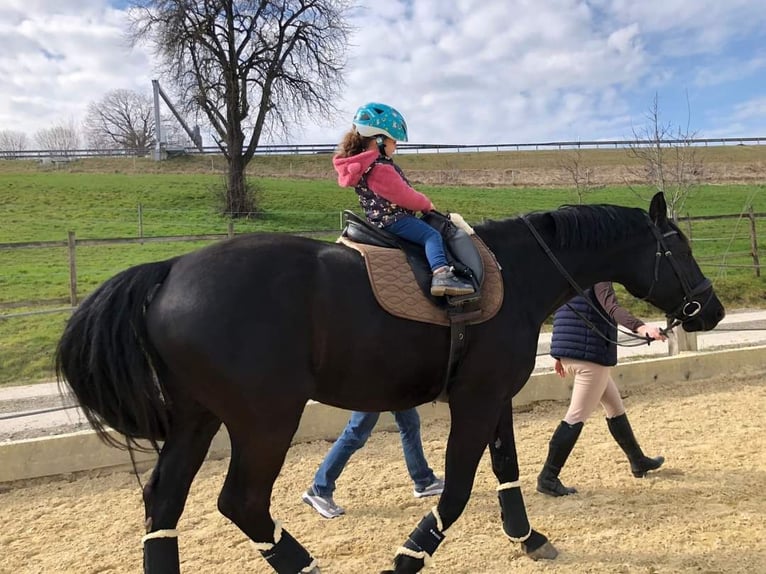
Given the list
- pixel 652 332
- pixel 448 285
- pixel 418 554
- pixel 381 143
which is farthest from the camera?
pixel 652 332

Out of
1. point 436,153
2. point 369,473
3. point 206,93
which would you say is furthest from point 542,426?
point 436,153

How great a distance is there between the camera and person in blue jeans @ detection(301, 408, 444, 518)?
4.06 m

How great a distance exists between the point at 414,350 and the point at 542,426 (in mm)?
3232

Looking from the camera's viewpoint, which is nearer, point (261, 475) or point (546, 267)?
point (261, 475)

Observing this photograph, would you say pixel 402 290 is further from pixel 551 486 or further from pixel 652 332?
pixel 551 486

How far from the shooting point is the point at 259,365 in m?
2.62

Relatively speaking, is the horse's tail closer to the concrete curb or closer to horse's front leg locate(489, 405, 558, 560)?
horse's front leg locate(489, 405, 558, 560)

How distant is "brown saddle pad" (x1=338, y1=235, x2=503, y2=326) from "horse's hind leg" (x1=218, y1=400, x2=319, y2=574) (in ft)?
2.16

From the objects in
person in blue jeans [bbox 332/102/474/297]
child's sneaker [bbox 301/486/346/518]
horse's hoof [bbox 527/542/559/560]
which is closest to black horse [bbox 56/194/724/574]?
person in blue jeans [bbox 332/102/474/297]

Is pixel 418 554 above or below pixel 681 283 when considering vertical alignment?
below

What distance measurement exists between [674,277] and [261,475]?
108 inches

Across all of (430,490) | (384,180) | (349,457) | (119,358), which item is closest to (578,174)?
(430,490)

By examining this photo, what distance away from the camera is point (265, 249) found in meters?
2.84

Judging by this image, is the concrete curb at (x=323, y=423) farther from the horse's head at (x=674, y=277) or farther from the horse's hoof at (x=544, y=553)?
the horse's head at (x=674, y=277)
